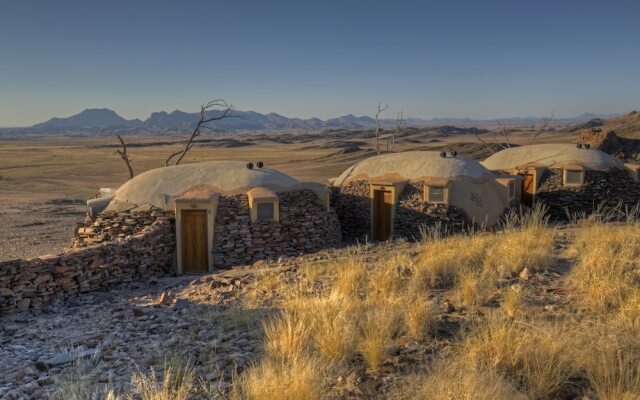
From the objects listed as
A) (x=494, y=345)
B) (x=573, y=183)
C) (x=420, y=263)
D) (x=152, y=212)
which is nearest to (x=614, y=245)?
(x=420, y=263)

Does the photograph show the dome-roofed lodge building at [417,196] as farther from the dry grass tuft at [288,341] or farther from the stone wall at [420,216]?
the dry grass tuft at [288,341]

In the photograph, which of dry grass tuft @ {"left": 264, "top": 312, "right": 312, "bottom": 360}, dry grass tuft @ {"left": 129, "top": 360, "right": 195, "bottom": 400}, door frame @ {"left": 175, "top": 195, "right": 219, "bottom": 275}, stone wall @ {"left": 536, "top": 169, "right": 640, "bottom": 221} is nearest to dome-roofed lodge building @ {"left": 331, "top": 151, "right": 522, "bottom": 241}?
stone wall @ {"left": 536, "top": 169, "right": 640, "bottom": 221}

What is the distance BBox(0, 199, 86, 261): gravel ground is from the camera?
15.6 m

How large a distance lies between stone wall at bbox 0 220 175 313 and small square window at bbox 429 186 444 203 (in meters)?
7.33

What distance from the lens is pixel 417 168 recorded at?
50.7 feet

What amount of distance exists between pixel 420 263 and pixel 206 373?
4.40 metres

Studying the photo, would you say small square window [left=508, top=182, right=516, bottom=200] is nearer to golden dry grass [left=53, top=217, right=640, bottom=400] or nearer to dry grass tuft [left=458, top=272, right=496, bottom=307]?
golden dry grass [left=53, top=217, right=640, bottom=400]

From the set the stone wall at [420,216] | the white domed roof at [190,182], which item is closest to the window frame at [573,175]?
the stone wall at [420,216]

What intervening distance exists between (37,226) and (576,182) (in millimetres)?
19845

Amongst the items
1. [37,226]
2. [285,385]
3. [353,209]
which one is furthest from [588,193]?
[37,226]

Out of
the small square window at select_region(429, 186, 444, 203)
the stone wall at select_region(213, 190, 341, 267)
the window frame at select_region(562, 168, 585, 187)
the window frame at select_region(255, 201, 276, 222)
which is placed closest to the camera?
the stone wall at select_region(213, 190, 341, 267)

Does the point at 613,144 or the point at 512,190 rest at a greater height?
the point at 613,144

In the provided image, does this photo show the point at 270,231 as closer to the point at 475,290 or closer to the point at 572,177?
the point at 475,290

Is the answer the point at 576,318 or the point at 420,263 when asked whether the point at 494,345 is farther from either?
the point at 420,263
